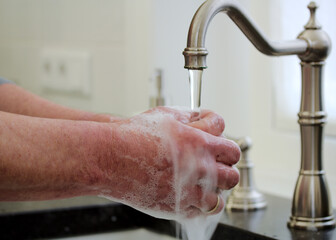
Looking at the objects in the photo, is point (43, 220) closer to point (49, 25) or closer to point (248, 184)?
point (248, 184)

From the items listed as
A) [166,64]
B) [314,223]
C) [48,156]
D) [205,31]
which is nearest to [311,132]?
[314,223]

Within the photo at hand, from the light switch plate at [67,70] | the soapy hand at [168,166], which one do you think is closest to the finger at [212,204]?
the soapy hand at [168,166]

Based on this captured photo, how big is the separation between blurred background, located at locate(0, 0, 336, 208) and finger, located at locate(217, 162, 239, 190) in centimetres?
43

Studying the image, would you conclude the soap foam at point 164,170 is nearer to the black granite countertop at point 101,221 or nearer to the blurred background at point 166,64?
the black granite countertop at point 101,221

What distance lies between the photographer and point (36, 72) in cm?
159

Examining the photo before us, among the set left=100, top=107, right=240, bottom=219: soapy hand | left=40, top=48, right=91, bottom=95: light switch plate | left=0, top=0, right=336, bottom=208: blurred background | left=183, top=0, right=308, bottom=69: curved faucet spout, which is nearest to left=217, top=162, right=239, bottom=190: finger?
left=100, top=107, right=240, bottom=219: soapy hand

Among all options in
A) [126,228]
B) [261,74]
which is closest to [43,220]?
[126,228]

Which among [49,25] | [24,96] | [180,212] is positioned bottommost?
[180,212]

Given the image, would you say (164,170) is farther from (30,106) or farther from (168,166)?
(30,106)

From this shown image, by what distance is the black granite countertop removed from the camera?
2.61ft

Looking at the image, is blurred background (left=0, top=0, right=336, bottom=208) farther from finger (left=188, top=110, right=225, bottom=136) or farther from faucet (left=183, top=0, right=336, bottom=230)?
finger (left=188, top=110, right=225, bottom=136)

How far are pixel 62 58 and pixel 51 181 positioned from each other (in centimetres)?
100

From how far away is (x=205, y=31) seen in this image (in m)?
0.57

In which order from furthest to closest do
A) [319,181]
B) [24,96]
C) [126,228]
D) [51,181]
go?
[126,228] < [24,96] < [319,181] < [51,181]
